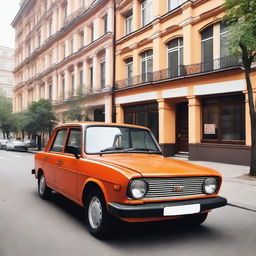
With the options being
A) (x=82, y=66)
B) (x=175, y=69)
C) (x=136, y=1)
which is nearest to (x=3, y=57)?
(x=82, y=66)

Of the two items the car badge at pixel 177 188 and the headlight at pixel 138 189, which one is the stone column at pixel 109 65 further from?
the headlight at pixel 138 189

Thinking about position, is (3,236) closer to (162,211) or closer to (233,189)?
(162,211)

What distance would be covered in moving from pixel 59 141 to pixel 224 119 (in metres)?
11.0

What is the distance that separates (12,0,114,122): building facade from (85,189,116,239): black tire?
56.1ft

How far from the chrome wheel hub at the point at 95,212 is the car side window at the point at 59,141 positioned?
6.01 feet

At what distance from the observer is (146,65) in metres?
19.4

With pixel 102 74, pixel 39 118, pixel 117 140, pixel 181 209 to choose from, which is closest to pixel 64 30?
pixel 102 74

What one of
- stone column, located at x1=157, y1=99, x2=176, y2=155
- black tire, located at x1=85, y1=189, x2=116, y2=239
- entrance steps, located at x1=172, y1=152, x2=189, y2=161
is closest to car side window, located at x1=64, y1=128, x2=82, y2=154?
black tire, located at x1=85, y1=189, x2=116, y2=239

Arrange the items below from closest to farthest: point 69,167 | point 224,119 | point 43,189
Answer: point 69,167 < point 43,189 < point 224,119

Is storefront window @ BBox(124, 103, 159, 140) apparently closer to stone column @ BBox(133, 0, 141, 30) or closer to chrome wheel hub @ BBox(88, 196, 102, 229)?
stone column @ BBox(133, 0, 141, 30)

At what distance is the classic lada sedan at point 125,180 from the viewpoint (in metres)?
3.48

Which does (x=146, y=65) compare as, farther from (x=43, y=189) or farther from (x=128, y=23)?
(x=43, y=189)

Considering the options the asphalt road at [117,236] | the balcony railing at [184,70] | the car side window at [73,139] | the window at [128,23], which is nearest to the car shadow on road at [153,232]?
the asphalt road at [117,236]

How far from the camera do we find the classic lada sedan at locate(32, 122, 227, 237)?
3.48 m
